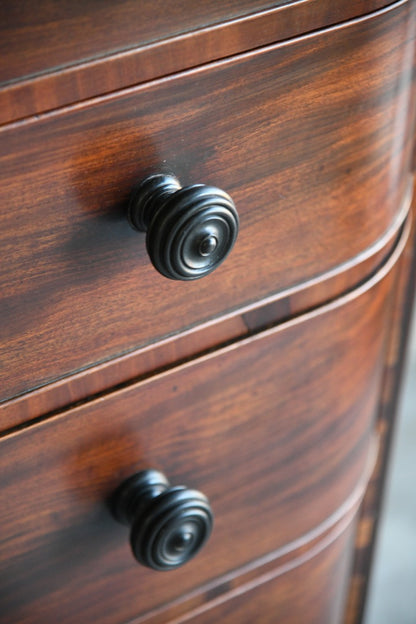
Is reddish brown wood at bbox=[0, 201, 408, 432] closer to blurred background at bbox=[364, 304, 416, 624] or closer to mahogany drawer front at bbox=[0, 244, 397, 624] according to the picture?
mahogany drawer front at bbox=[0, 244, 397, 624]

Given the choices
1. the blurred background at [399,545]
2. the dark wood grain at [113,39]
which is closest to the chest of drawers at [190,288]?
the dark wood grain at [113,39]

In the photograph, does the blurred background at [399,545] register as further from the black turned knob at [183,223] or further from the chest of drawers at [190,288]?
the black turned knob at [183,223]

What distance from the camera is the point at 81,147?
0.30 m

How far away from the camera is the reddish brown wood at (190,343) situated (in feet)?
1.16

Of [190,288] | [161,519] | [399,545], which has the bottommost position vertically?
[399,545]

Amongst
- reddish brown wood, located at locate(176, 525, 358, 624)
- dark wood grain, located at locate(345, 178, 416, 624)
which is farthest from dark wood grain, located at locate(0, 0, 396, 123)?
reddish brown wood, located at locate(176, 525, 358, 624)

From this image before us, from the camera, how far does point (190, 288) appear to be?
368mm

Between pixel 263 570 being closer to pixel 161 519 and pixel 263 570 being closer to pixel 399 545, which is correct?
pixel 161 519

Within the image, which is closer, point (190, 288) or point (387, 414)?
point (190, 288)

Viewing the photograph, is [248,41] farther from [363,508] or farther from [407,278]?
[363,508]

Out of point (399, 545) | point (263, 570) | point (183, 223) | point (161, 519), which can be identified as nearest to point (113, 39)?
point (183, 223)

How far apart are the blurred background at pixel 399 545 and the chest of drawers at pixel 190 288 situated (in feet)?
1.34

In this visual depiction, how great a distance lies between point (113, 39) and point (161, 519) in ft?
0.72

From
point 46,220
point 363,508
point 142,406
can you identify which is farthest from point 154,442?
point 363,508
